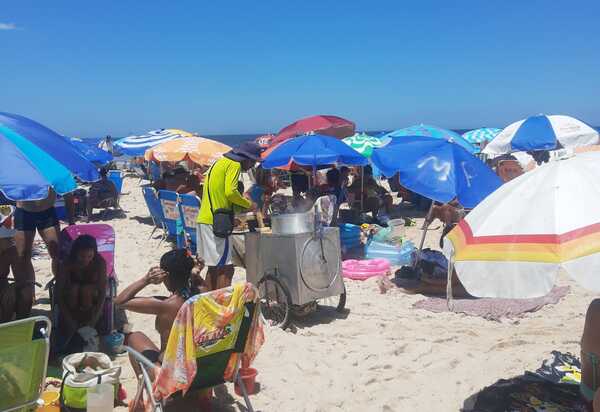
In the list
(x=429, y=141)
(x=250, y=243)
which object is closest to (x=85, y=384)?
(x=250, y=243)

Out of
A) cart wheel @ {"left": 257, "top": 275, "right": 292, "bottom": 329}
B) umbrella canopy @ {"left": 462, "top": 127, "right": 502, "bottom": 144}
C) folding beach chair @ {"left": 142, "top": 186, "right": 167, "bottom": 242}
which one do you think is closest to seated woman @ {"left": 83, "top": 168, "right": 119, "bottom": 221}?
folding beach chair @ {"left": 142, "top": 186, "right": 167, "bottom": 242}

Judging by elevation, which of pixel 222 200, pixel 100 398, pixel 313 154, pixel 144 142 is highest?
pixel 144 142

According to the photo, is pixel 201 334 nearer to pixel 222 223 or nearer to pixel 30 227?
pixel 222 223

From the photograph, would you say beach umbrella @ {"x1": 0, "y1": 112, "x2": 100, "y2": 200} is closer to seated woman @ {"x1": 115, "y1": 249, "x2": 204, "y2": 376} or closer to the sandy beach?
seated woman @ {"x1": 115, "y1": 249, "x2": 204, "y2": 376}

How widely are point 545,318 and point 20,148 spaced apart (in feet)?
15.4

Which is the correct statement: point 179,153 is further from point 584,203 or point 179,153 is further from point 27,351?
point 584,203

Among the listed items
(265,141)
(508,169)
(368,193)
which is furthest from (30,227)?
(265,141)

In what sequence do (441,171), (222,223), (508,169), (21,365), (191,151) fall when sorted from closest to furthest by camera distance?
1. (21,365)
2. (222,223)
3. (441,171)
4. (508,169)
5. (191,151)

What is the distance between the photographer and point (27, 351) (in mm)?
2674

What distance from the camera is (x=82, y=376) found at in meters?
3.04

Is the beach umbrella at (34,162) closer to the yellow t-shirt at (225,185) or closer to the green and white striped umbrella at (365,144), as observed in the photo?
the yellow t-shirt at (225,185)

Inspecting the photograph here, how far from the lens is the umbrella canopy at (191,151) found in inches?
393

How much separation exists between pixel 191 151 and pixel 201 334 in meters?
7.74

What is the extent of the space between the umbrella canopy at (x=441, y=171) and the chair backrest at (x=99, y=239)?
10.2ft
